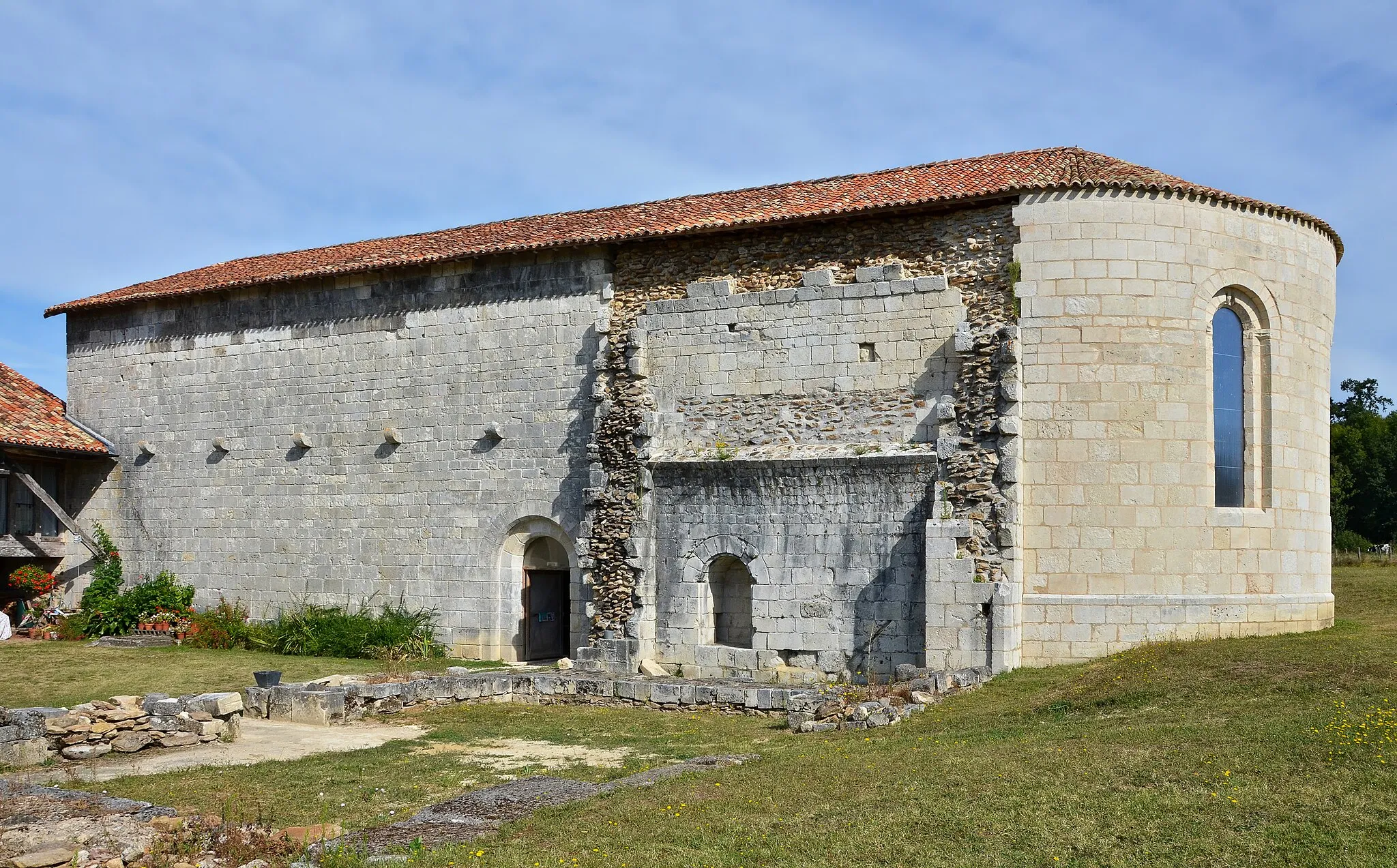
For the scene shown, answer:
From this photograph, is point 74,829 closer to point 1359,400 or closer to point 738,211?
point 738,211

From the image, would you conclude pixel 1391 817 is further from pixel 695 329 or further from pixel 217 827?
pixel 695 329

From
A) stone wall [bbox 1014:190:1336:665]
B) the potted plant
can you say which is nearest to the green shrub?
stone wall [bbox 1014:190:1336:665]

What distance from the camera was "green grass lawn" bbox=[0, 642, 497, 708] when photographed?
16734 mm

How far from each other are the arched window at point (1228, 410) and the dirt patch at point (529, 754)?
9.53m

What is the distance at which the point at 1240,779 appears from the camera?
866cm

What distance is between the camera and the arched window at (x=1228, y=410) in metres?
17.1

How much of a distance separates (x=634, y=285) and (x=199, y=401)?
384 inches

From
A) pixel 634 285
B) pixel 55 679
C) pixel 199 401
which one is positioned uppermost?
pixel 634 285

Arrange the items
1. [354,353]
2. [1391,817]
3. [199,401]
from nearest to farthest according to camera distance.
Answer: [1391,817], [354,353], [199,401]

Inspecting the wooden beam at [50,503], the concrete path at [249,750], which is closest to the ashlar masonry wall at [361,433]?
the wooden beam at [50,503]

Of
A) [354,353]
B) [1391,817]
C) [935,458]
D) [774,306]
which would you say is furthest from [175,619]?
[1391,817]

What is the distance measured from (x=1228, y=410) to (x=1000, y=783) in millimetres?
10256

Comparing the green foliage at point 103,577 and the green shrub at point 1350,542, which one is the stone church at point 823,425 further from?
the green shrub at point 1350,542

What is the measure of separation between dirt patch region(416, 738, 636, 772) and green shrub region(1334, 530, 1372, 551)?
31.0 m
